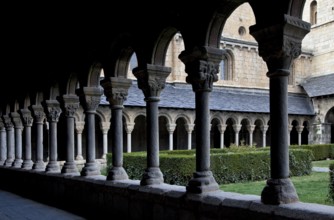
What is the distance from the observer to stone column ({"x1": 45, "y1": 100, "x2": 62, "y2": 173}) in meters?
8.10

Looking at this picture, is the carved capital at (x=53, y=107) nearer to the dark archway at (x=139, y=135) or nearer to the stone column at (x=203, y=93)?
the stone column at (x=203, y=93)

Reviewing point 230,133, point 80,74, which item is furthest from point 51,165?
point 230,133

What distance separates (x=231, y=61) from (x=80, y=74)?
1874cm

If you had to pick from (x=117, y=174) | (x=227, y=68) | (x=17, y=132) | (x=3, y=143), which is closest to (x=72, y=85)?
(x=117, y=174)

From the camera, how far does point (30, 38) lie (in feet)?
28.2

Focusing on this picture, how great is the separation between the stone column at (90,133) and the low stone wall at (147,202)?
18cm

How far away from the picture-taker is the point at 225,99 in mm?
23016

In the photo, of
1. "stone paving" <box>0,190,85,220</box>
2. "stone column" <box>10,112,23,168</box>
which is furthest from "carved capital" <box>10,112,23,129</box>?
"stone paving" <box>0,190,85,220</box>

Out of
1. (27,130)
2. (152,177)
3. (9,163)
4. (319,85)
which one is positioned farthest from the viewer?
(319,85)

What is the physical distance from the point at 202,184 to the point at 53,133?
4866 mm

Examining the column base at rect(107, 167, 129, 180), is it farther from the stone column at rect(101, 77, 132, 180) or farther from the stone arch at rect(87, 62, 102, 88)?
the stone arch at rect(87, 62, 102, 88)

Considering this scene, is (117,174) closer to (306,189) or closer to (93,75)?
(93,75)

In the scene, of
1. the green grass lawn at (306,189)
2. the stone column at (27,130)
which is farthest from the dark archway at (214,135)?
the stone column at (27,130)

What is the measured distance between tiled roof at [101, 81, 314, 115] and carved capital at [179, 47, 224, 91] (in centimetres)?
1432
